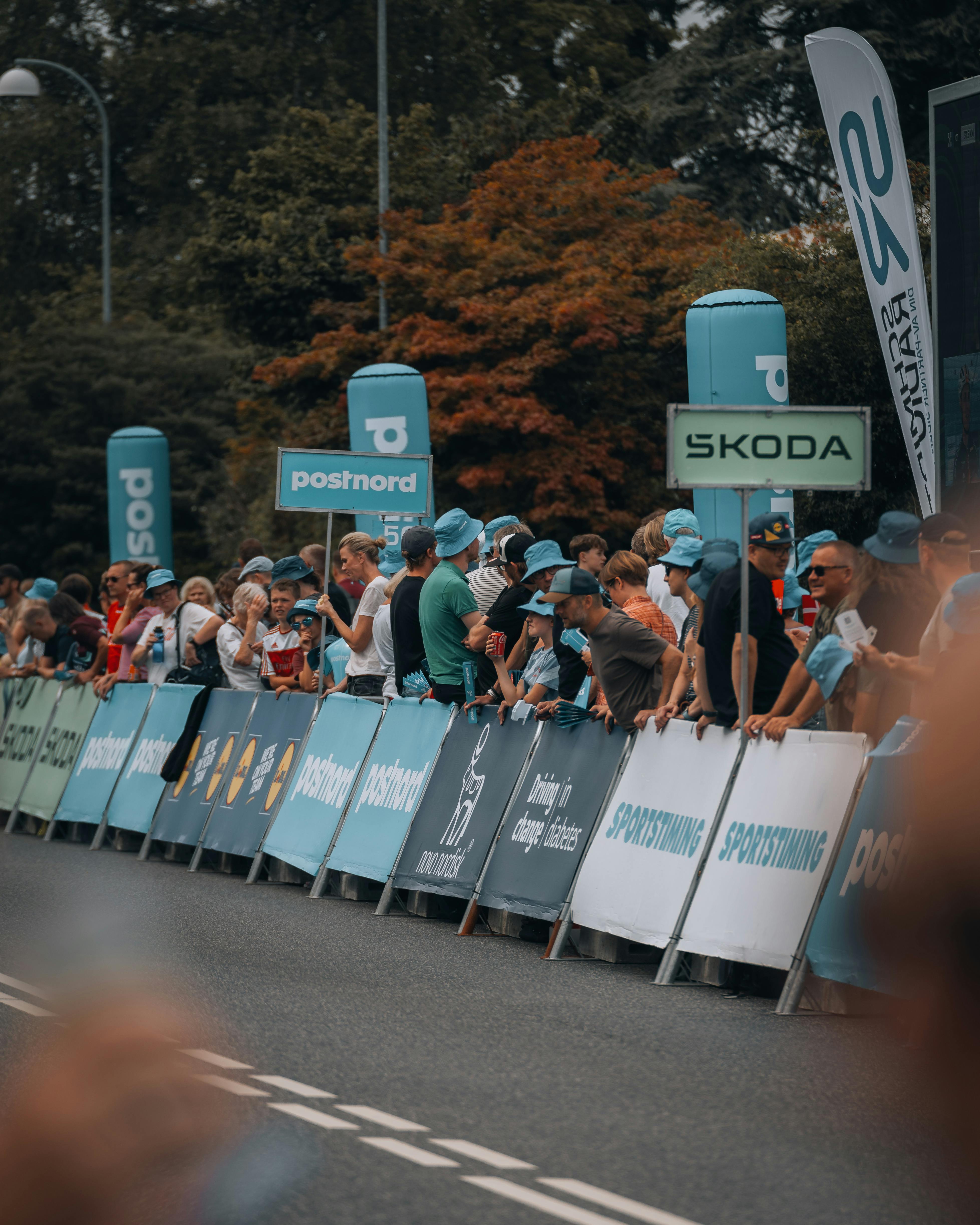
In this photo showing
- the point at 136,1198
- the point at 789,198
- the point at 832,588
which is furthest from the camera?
the point at 789,198

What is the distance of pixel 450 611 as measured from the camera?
12.5 meters

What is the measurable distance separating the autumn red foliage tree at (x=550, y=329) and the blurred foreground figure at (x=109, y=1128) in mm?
24609

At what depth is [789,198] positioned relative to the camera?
1544 inches

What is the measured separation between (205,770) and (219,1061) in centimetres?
817

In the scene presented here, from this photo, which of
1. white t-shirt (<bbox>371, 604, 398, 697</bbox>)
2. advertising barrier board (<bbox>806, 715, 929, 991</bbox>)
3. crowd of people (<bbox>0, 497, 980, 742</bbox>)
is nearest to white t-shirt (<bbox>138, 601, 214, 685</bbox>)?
crowd of people (<bbox>0, 497, 980, 742</bbox>)

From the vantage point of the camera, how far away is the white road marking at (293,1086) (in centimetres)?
682

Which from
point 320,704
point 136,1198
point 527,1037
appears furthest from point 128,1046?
point 320,704

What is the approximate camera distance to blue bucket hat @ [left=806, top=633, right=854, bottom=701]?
8.66m

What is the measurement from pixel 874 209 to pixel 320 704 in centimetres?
530

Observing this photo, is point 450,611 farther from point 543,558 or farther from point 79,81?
point 79,81

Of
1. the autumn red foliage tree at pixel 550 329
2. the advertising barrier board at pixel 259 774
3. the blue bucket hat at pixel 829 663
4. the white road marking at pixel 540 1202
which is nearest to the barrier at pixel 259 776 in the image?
the advertising barrier board at pixel 259 774

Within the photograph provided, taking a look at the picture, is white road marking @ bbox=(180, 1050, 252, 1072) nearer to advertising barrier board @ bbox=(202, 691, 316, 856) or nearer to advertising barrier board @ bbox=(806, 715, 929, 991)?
advertising barrier board @ bbox=(806, 715, 929, 991)

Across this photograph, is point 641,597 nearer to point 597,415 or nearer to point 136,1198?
point 136,1198

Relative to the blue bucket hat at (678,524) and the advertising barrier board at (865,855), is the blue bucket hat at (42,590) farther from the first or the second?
the advertising barrier board at (865,855)
